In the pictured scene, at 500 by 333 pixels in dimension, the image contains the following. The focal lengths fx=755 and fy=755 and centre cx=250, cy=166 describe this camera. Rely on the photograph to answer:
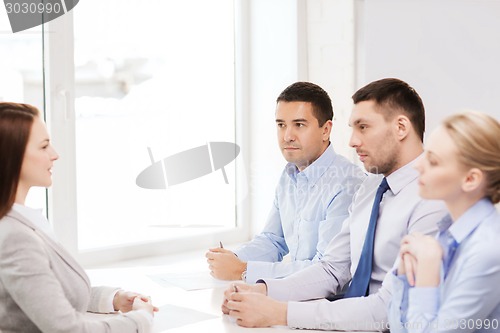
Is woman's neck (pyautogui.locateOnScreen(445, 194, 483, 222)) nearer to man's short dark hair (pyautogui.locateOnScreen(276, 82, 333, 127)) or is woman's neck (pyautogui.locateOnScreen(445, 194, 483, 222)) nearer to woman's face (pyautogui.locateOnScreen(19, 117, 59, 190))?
woman's face (pyautogui.locateOnScreen(19, 117, 59, 190))

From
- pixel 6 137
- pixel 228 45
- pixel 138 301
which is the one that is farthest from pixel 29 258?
pixel 228 45

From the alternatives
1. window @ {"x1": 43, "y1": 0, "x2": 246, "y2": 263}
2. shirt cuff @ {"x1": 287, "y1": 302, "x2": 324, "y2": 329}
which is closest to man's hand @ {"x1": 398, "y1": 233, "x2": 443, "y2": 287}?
shirt cuff @ {"x1": 287, "y1": 302, "x2": 324, "y2": 329}

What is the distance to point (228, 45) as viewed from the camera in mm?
3812

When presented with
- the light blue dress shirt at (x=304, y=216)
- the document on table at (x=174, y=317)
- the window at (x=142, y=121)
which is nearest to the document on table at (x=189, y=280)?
the light blue dress shirt at (x=304, y=216)

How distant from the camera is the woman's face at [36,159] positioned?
178 cm

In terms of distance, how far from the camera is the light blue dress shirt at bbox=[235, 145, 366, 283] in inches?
98.3

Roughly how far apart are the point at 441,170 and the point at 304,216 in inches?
42.2

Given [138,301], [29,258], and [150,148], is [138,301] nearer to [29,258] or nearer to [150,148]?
[29,258]

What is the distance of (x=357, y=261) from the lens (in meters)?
2.19

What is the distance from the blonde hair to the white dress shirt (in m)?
0.37

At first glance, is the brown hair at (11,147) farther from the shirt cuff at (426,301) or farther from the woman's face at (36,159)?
the shirt cuff at (426,301)

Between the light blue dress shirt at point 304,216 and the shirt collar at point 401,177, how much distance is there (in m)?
0.41

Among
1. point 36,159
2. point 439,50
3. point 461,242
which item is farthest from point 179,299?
point 439,50

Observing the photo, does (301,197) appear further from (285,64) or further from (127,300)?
(285,64)
